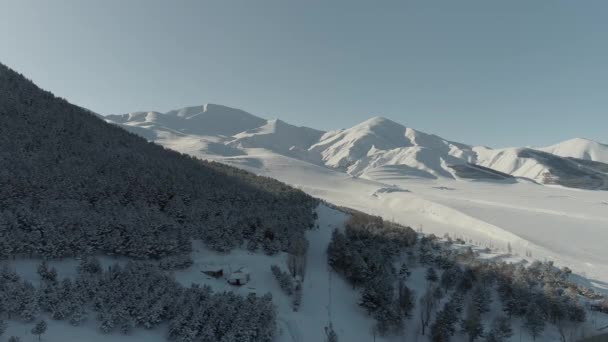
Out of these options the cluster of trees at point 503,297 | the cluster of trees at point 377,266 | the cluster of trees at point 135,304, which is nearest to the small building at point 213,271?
the cluster of trees at point 135,304

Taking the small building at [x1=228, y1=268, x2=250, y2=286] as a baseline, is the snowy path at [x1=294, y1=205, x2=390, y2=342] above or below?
below

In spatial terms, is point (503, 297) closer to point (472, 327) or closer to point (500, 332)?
point (500, 332)

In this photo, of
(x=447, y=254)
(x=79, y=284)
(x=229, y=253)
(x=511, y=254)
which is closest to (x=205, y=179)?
(x=229, y=253)

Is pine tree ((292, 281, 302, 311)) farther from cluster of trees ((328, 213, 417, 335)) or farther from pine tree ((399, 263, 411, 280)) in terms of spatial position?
pine tree ((399, 263, 411, 280))

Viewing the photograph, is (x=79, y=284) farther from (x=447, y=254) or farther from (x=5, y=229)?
(x=447, y=254)

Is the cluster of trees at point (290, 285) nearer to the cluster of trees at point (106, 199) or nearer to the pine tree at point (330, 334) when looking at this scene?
the pine tree at point (330, 334)

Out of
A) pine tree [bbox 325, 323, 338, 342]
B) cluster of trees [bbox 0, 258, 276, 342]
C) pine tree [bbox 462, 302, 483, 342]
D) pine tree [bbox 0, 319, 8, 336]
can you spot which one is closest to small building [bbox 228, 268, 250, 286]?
cluster of trees [bbox 0, 258, 276, 342]
